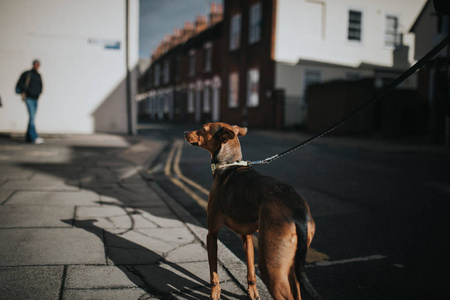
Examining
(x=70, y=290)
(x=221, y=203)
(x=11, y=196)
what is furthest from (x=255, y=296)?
(x=11, y=196)

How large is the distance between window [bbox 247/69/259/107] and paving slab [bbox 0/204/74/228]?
1924cm

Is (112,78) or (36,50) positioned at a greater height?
(36,50)

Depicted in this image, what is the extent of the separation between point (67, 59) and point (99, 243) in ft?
44.4

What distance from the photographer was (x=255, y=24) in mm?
22984

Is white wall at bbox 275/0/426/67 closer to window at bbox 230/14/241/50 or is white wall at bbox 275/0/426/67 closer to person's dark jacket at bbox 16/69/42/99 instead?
window at bbox 230/14/241/50

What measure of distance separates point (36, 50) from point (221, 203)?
1513 centimetres

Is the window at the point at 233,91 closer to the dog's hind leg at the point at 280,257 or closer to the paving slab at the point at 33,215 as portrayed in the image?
Answer: the paving slab at the point at 33,215

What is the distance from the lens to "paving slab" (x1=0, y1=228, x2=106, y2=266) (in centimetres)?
296

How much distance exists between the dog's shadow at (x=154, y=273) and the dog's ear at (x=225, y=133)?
1.04m

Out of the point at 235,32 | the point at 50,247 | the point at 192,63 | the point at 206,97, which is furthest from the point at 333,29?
the point at 50,247

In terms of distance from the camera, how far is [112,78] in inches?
616

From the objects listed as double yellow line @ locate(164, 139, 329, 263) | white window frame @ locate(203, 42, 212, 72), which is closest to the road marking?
double yellow line @ locate(164, 139, 329, 263)

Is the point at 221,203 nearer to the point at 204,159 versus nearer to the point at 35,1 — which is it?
the point at 204,159

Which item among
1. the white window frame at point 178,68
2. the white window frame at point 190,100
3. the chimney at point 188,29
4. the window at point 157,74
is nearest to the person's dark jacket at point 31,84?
the white window frame at point 190,100
